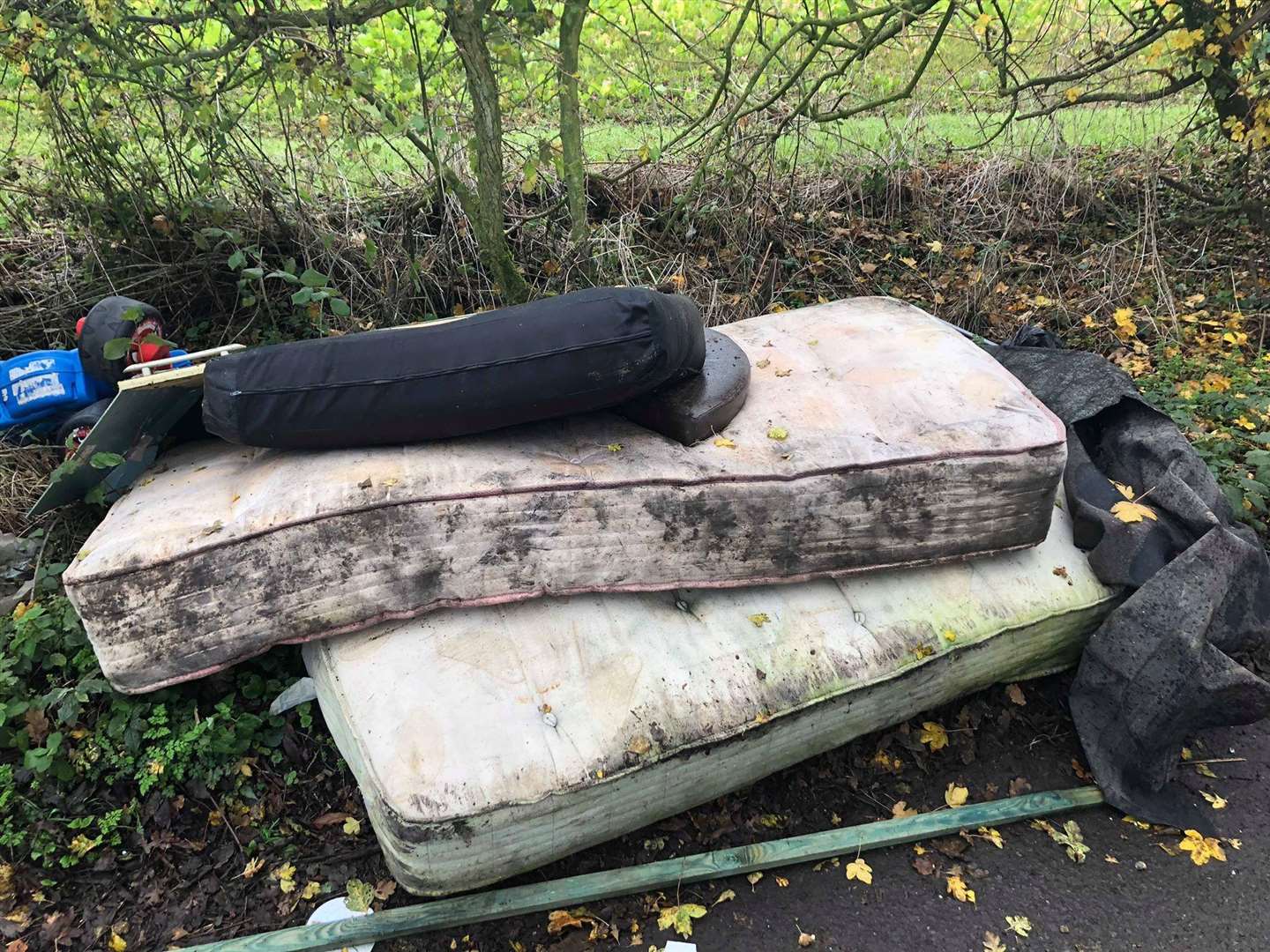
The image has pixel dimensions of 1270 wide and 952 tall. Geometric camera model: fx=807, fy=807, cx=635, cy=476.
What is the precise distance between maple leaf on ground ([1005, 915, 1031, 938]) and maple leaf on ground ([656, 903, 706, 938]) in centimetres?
80

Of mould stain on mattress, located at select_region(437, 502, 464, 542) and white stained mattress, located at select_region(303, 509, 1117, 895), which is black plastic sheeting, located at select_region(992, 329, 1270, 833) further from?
mould stain on mattress, located at select_region(437, 502, 464, 542)

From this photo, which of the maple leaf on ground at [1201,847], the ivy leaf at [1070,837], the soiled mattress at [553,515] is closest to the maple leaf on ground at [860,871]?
the ivy leaf at [1070,837]

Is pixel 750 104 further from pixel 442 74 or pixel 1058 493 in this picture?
pixel 1058 493

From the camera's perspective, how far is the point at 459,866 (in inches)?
74.8

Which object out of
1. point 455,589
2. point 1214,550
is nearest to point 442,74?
point 455,589

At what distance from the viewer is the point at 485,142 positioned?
354 cm

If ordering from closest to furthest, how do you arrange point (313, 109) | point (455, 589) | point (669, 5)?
point (455, 589)
point (313, 109)
point (669, 5)

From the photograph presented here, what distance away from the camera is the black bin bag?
2098mm

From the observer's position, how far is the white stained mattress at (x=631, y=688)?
1863 millimetres

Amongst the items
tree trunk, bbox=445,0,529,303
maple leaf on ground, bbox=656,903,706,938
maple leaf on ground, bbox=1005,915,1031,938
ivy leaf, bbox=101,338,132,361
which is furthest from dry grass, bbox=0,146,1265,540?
maple leaf on ground, bbox=1005,915,1031,938

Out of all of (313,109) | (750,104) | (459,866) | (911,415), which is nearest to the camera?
(459,866)

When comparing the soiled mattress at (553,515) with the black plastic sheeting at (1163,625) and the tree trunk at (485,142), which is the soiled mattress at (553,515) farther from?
the tree trunk at (485,142)

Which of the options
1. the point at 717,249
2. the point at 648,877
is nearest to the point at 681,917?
the point at 648,877

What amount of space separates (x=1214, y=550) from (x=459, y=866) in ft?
7.57
